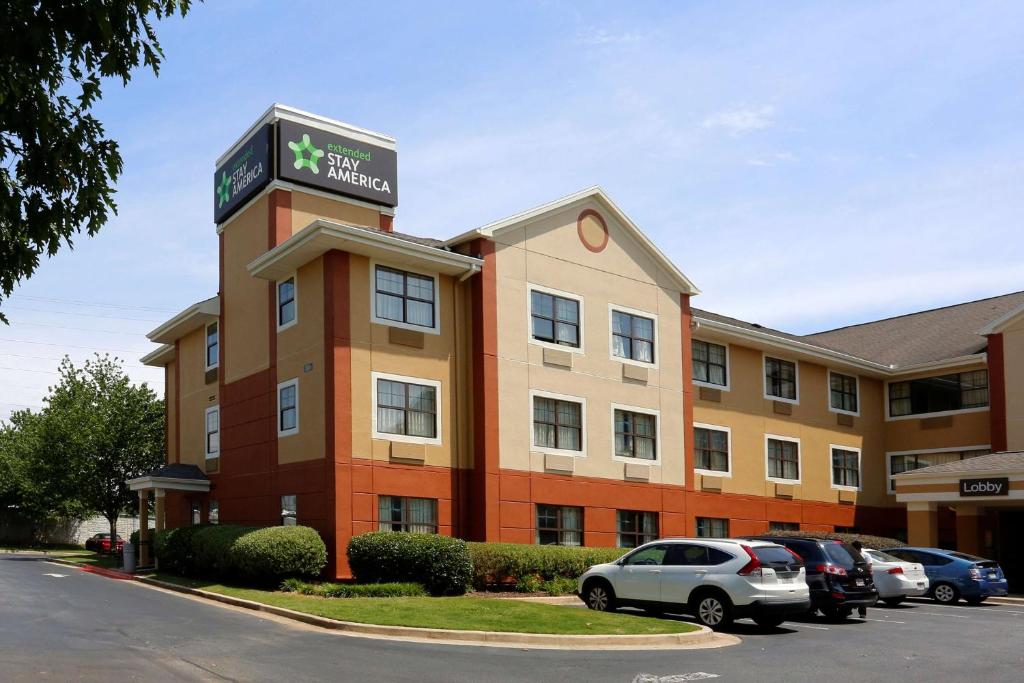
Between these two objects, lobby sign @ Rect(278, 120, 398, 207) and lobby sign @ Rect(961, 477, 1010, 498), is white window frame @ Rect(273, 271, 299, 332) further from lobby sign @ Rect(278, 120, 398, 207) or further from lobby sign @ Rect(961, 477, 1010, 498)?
lobby sign @ Rect(961, 477, 1010, 498)

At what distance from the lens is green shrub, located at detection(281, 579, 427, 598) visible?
24234 millimetres

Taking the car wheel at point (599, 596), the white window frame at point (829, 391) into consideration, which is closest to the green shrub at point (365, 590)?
the car wheel at point (599, 596)

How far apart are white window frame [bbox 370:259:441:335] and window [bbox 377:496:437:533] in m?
4.63

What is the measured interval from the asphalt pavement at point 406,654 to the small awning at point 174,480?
12.1 m

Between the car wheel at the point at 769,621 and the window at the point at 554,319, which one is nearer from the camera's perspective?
the car wheel at the point at 769,621

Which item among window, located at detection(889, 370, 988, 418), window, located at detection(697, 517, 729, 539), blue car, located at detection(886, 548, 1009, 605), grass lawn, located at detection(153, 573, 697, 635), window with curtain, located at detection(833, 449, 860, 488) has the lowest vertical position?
blue car, located at detection(886, 548, 1009, 605)

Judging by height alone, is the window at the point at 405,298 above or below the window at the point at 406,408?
above

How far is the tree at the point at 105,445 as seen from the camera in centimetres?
4925

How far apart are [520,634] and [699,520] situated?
788 inches

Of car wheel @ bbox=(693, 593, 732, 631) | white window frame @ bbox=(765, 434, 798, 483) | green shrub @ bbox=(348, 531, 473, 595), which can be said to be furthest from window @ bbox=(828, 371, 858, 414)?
car wheel @ bbox=(693, 593, 732, 631)

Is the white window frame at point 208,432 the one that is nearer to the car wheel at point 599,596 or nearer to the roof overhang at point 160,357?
the roof overhang at point 160,357

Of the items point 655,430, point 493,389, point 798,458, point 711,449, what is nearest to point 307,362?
point 493,389

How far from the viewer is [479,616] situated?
19594mm

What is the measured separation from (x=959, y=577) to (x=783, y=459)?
1291cm
